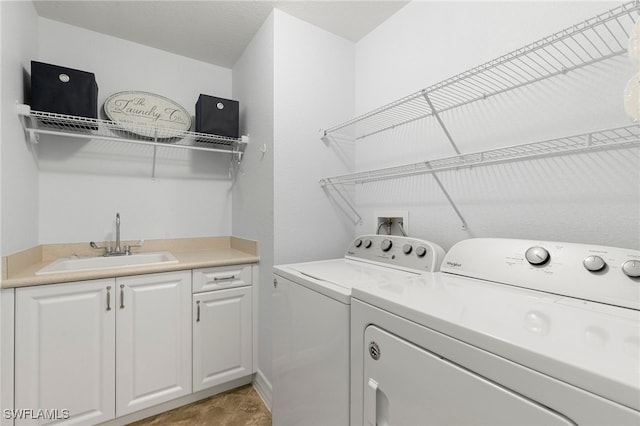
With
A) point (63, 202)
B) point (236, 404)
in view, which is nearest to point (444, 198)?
point (236, 404)

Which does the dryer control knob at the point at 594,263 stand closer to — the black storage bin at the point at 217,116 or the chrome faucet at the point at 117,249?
the black storage bin at the point at 217,116

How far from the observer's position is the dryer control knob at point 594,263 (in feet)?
2.89

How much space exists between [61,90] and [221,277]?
153 centimetres

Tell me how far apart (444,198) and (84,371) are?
2.21m

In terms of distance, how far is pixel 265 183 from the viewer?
2.00 meters

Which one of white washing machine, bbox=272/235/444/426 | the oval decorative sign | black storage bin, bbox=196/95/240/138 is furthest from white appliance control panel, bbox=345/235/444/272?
the oval decorative sign

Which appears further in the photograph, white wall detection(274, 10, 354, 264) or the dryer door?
white wall detection(274, 10, 354, 264)

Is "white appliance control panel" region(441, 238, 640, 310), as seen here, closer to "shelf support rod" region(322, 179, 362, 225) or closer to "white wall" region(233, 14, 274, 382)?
"shelf support rod" region(322, 179, 362, 225)

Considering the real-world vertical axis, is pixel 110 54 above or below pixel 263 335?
above

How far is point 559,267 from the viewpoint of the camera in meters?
0.96

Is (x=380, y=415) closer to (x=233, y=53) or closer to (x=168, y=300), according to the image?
(x=168, y=300)

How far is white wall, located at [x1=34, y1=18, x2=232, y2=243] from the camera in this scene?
2043 millimetres

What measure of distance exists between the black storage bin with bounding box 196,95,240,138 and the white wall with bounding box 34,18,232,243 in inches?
14.8

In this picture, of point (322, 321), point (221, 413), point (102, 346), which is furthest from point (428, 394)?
point (102, 346)
